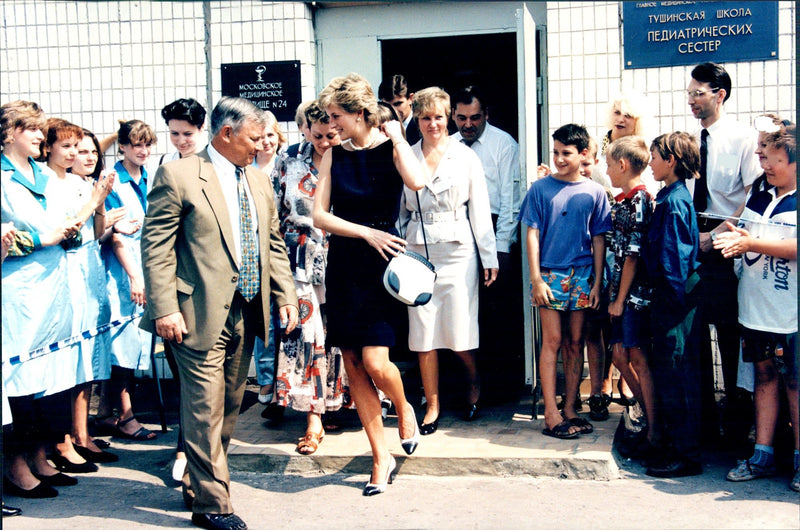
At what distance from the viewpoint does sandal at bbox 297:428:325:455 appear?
518cm

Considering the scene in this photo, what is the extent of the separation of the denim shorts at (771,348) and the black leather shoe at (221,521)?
8.67ft

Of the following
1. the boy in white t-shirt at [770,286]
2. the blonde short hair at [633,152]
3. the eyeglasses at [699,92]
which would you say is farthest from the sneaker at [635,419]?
the eyeglasses at [699,92]

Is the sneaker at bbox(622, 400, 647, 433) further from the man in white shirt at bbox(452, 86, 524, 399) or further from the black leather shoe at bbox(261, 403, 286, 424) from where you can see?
the black leather shoe at bbox(261, 403, 286, 424)

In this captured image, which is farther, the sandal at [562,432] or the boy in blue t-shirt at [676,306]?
the sandal at [562,432]

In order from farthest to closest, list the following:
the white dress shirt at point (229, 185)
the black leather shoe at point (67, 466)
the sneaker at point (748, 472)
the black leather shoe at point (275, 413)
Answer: the black leather shoe at point (275, 413), the black leather shoe at point (67, 466), the sneaker at point (748, 472), the white dress shirt at point (229, 185)

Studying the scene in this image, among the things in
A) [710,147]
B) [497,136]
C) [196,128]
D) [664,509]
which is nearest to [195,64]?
[196,128]

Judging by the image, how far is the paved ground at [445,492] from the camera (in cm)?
429

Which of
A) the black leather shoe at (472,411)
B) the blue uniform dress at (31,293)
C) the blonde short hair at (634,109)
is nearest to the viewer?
the blue uniform dress at (31,293)

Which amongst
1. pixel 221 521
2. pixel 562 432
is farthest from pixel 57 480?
pixel 562 432

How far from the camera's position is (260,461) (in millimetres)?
5188

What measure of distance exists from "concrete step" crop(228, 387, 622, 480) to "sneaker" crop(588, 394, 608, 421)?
0.18 ft

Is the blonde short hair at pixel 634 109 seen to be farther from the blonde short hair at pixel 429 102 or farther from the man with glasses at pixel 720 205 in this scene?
the blonde short hair at pixel 429 102

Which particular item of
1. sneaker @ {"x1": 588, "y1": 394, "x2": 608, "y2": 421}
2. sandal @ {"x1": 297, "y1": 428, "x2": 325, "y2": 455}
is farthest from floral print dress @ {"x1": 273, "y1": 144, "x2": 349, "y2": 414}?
sneaker @ {"x1": 588, "y1": 394, "x2": 608, "y2": 421}

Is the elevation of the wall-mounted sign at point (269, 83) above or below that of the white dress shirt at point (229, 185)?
above
